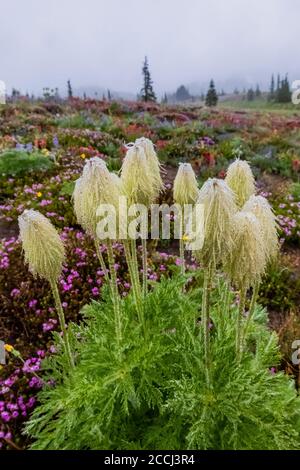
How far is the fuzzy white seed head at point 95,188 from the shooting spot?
2070 mm

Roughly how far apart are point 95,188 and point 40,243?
1.42 ft

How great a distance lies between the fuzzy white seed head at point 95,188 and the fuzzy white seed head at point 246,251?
60 centimetres

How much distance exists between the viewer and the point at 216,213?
5.96 ft

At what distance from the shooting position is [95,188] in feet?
6.79

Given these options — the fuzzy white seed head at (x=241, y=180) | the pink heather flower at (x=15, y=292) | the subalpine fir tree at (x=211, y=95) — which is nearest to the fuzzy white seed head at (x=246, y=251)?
the fuzzy white seed head at (x=241, y=180)

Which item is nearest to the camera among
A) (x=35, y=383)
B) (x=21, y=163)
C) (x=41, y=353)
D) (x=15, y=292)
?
(x=35, y=383)

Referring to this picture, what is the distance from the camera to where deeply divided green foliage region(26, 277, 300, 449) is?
2.41 m

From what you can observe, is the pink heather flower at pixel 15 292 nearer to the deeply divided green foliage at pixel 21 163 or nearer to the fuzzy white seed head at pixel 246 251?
the fuzzy white seed head at pixel 246 251

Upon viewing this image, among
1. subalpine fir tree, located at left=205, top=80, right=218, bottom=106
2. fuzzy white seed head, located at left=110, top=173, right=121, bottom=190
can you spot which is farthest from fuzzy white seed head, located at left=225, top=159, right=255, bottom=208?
subalpine fir tree, located at left=205, top=80, right=218, bottom=106

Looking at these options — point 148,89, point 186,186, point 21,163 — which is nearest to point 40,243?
point 186,186

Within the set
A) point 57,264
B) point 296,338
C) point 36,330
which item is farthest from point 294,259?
point 57,264

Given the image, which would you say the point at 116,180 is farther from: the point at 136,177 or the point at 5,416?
the point at 5,416

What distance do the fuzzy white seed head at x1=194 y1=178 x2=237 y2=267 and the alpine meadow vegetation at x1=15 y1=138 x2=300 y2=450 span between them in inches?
0.5

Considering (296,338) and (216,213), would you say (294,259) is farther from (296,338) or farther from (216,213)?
(216,213)
